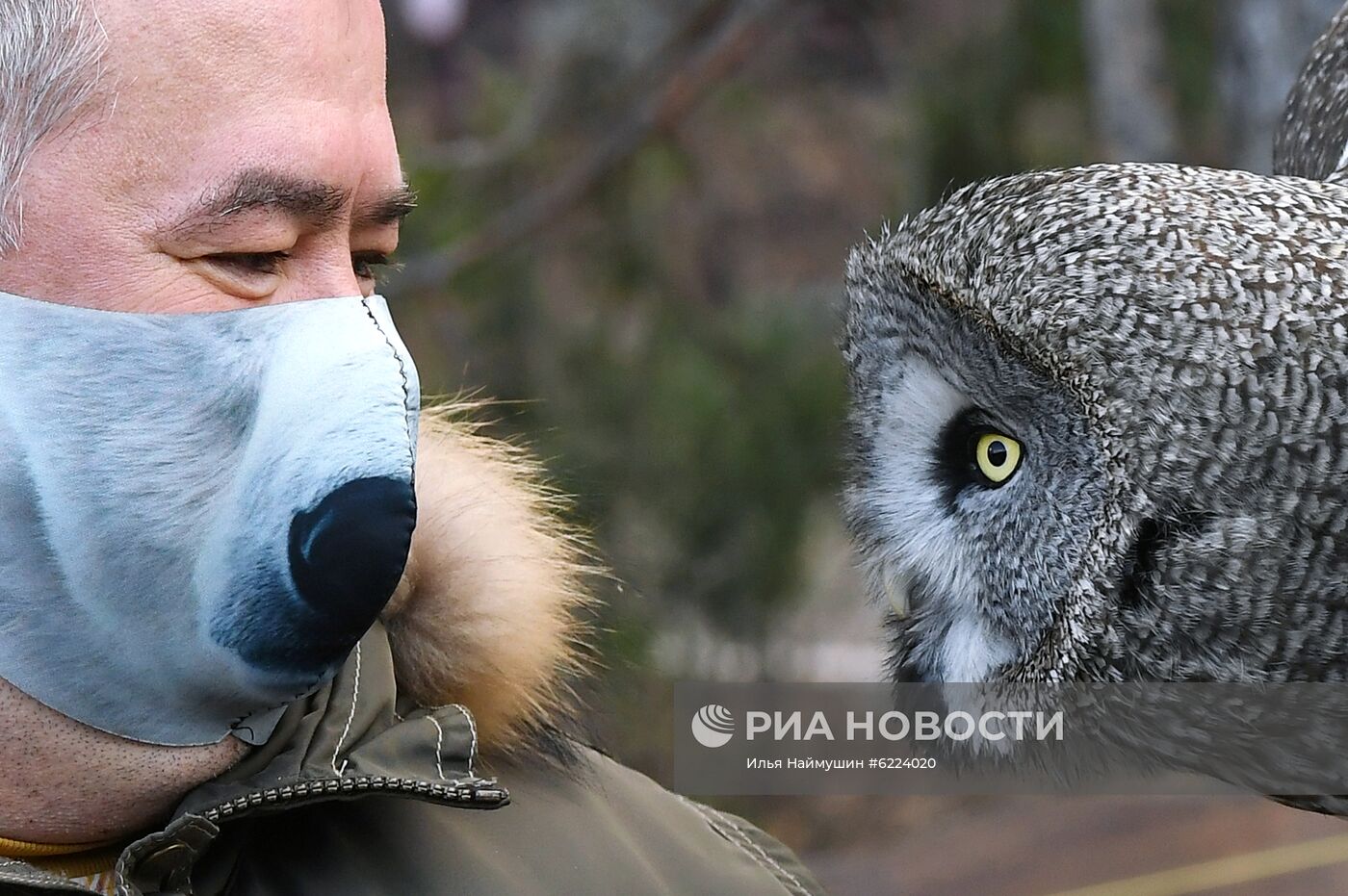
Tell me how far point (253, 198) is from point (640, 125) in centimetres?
244

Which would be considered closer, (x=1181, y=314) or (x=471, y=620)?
(x=1181, y=314)

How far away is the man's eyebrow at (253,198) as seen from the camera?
1050 mm

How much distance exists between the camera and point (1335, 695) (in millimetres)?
1090

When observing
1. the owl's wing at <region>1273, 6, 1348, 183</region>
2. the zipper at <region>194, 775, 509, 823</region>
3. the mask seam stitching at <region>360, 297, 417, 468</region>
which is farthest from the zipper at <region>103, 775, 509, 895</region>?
the owl's wing at <region>1273, 6, 1348, 183</region>

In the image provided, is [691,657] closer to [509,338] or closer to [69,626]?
[509,338]

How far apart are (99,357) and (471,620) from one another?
415 mm

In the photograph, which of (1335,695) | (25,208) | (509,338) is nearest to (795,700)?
(1335,695)

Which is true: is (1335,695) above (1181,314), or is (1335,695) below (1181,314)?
below

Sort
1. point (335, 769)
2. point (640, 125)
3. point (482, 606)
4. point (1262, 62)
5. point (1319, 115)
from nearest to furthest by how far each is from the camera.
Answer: point (335, 769) → point (482, 606) → point (1319, 115) → point (1262, 62) → point (640, 125)

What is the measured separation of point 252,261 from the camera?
1.10 metres

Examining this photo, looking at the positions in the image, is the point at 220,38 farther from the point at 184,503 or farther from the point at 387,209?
the point at 184,503

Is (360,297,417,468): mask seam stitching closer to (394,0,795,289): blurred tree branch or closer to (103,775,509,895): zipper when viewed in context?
(103,775,509,895): zipper

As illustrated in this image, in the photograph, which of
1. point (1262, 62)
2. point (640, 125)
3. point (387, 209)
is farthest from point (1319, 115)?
point (640, 125)

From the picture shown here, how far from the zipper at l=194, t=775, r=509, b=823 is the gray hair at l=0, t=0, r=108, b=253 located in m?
0.43
